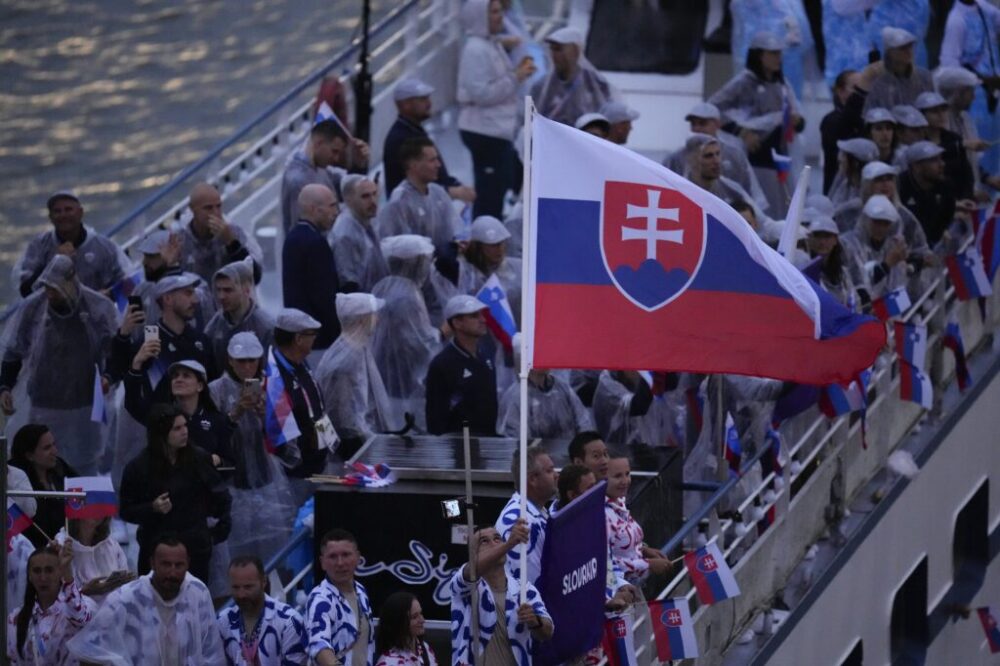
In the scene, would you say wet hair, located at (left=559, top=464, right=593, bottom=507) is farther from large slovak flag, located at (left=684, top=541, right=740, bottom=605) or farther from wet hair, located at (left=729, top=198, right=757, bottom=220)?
wet hair, located at (left=729, top=198, right=757, bottom=220)

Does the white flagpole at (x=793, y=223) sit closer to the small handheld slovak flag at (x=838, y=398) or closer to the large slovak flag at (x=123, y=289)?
the small handheld slovak flag at (x=838, y=398)

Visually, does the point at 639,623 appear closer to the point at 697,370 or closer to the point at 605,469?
the point at 605,469

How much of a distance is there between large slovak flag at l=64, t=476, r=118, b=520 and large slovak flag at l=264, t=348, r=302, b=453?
136cm

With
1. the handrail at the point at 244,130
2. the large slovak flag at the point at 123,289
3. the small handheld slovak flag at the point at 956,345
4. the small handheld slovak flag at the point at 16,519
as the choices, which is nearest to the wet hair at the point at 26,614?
the small handheld slovak flag at the point at 16,519

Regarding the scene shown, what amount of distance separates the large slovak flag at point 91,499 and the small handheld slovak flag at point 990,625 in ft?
25.8

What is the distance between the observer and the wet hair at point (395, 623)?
919 centimetres

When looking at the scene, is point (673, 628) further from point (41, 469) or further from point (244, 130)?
point (244, 130)

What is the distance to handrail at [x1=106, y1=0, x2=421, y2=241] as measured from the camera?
15.8 m

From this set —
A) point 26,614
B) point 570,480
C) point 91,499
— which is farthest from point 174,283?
point 570,480

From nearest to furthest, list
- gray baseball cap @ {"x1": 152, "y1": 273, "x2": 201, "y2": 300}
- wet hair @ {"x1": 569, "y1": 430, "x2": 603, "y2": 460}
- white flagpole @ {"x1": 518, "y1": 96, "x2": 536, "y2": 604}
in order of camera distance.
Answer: white flagpole @ {"x1": 518, "y1": 96, "x2": 536, "y2": 604}, wet hair @ {"x1": 569, "y1": 430, "x2": 603, "y2": 460}, gray baseball cap @ {"x1": 152, "y1": 273, "x2": 201, "y2": 300}

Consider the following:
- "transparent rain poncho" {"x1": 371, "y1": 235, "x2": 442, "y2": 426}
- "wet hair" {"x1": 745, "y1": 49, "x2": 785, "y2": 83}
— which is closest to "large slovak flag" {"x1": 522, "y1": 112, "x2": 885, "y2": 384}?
"transparent rain poncho" {"x1": 371, "y1": 235, "x2": 442, "y2": 426}

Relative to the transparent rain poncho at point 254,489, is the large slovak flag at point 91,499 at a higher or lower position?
higher

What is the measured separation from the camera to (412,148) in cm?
1430

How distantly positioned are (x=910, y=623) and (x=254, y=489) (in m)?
5.46
